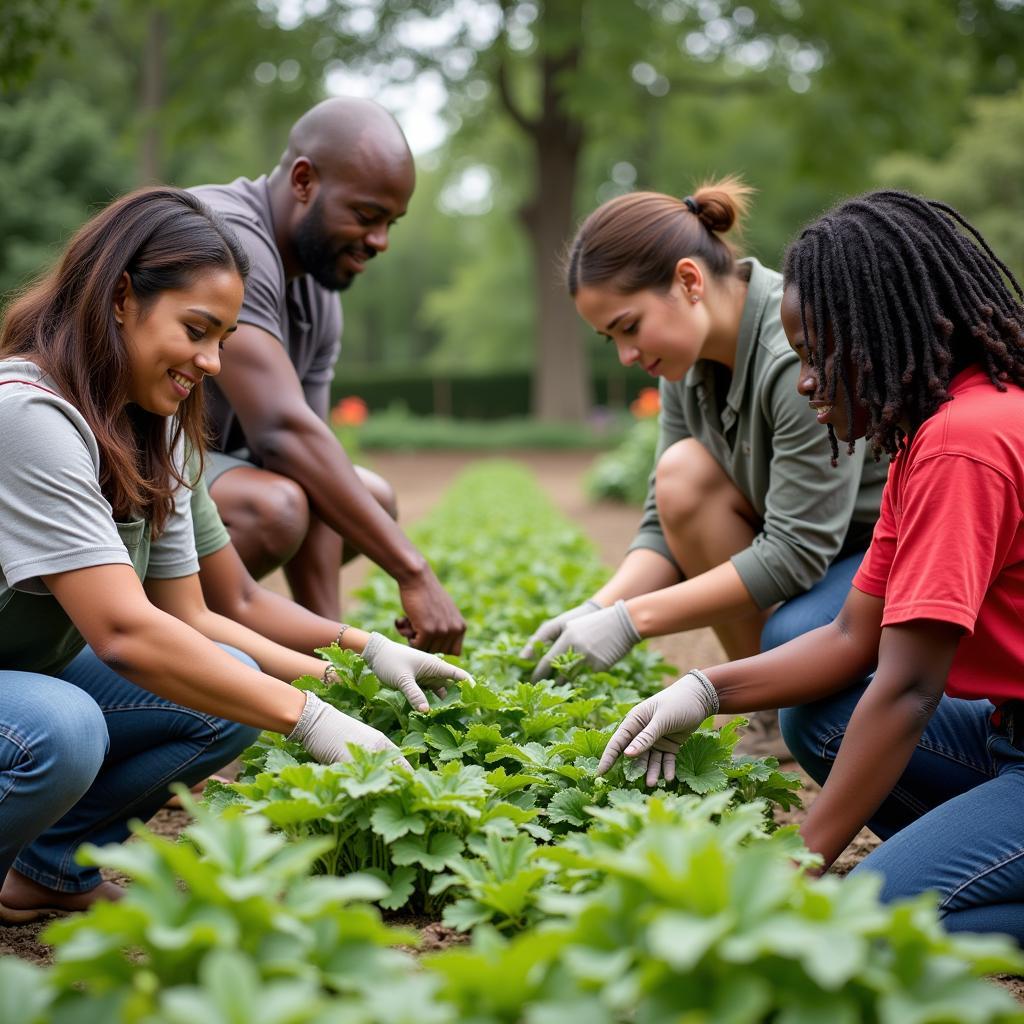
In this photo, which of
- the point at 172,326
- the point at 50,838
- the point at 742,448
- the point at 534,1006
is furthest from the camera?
the point at 742,448

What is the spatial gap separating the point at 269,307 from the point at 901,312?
2.04 meters

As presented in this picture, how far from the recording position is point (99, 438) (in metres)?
2.32

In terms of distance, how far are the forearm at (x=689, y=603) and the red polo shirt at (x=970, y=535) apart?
0.95 meters

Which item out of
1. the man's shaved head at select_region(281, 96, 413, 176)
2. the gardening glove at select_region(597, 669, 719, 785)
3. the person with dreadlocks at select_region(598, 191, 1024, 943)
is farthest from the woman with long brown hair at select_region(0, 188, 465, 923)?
the man's shaved head at select_region(281, 96, 413, 176)

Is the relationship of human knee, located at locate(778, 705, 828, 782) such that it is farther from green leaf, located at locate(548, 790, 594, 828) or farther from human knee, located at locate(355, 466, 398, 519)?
human knee, located at locate(355, 466, 398, 519)

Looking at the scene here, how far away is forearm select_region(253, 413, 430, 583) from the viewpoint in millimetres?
3324

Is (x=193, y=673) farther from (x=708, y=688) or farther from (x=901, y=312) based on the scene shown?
(x=901, y=312)

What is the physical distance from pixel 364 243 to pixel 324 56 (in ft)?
55.6

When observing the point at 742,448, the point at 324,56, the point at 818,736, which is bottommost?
the point at 818,736

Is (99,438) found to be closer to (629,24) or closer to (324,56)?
(629,24)

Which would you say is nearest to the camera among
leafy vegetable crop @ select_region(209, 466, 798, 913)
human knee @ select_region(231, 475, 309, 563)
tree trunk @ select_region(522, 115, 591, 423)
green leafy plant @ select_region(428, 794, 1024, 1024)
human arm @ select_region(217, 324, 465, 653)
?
green leafy plant @ select_region(428, 794, 1024, 1024)

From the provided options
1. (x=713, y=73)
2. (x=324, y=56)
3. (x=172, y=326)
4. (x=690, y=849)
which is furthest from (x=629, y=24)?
(x=690, y=849)

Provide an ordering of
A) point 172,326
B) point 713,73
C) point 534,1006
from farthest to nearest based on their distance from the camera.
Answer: point 713,73 → point 172,326 → point 534,1006

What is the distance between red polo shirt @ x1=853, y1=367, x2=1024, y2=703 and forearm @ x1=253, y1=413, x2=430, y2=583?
1.53 meters
